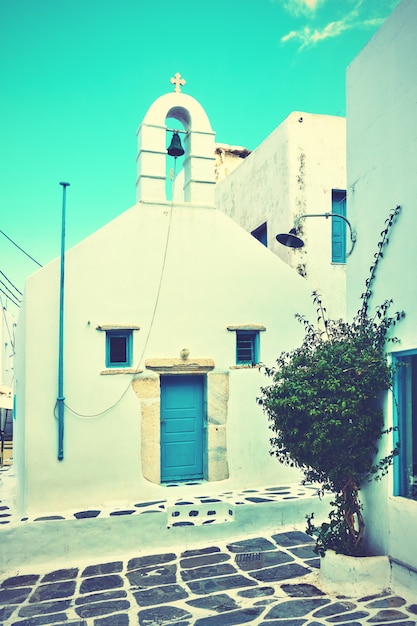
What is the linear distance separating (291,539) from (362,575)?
6.95 ft

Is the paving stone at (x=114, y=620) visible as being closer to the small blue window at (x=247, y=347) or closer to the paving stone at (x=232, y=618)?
the paving stone at (x=232, y=618)

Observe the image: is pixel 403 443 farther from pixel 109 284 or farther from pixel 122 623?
pixel 109 284

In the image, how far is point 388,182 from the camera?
225 inches

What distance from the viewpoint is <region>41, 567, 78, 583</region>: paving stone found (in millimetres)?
6414

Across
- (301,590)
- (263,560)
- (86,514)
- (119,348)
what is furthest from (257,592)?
(119,348)

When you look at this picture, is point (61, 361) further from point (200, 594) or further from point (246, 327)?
point (200, 594)

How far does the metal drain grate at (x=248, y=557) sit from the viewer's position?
665 centimetres

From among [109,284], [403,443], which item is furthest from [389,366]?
[109,284]

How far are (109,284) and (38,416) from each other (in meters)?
2.11

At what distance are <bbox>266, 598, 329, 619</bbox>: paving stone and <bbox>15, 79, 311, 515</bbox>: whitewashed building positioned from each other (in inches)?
124

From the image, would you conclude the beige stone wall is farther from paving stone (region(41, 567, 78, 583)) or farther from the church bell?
the church bell

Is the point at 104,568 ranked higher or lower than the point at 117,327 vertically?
lower

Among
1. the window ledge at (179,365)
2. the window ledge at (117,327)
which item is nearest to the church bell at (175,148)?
the window ledge at (117,327)

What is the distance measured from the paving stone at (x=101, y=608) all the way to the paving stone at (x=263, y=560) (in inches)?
58.7
